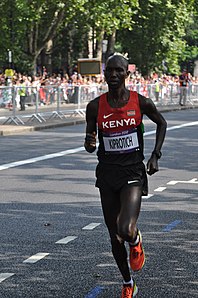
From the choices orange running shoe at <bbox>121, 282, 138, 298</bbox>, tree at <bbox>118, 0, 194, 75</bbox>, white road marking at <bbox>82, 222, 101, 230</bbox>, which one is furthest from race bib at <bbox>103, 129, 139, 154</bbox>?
tree at <bbox>118, 0, 194, 75</bbox>

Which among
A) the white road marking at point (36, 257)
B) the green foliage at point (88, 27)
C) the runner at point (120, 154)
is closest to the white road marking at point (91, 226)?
the white road marking at point (36, 257)

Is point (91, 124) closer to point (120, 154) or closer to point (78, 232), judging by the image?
point (120, 154)

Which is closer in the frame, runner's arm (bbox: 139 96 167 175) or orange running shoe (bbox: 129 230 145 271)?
orange running shoe (bbox: 129 230 145 271)

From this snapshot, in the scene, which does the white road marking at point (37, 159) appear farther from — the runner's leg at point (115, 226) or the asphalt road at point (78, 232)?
the runner's leg at point (115, 226)

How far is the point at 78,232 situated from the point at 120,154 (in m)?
3.09

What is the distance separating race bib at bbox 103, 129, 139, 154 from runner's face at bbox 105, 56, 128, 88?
35cm

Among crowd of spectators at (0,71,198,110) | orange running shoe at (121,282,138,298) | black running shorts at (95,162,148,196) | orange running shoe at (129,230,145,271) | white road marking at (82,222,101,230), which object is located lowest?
crowd of spectators at (0,71,198,110)

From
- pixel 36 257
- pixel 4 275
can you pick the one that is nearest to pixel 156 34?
pixel 36 257

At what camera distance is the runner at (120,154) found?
629cm

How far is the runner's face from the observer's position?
629 centimetres

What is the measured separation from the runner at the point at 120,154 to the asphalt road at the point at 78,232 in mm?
433

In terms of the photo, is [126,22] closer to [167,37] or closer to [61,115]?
[167,37]

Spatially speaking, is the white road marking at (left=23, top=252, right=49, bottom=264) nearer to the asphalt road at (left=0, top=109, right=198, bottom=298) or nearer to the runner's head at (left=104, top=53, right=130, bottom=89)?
the asphalt road at (left=0, top=109, right=198, bottom=298)

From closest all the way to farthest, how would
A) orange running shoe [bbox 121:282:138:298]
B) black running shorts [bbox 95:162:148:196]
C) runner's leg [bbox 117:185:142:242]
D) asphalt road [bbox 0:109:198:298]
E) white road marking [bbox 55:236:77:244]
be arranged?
1. runner's leg [bbox 117:185:142:242]
2. orange running shoe [bbox 121:282:138:298]
3. black running shorts [bbox 95:162:148:196]
4. asphalt road [bbox 0:109:198:298]
5. white road marking [bbox 55:236:77:244]
